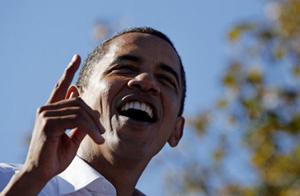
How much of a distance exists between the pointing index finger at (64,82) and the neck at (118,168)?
68 centimetres

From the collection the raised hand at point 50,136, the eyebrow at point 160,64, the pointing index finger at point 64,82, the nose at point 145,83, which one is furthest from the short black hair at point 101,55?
the raised hand at point 50,136

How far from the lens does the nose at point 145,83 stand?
13.3 feet

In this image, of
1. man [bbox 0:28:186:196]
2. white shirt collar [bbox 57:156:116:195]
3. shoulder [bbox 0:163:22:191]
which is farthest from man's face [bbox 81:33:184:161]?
shoulder [bbox 0:163:22:191]

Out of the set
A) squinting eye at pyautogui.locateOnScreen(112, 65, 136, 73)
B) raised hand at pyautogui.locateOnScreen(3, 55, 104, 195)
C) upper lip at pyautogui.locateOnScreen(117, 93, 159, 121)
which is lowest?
raised hand at pyautogui.locateOnScreen(3, 55, 104, 195)

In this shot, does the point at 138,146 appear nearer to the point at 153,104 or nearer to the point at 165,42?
the point at 153,104

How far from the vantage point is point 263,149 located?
1103 centimetres

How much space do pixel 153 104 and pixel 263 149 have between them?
7.06 metres

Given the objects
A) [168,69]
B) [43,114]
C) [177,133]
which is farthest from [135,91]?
[43,114]

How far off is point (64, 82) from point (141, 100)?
2.33ft

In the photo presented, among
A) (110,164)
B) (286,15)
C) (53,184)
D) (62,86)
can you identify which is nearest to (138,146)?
(110,164)

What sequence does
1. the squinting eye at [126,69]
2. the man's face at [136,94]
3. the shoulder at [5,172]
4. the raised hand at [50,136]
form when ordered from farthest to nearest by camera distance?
the squinting eye at [126,69]
the man's face at [136,94]
the shoulder at [5,172]
the raised hand at [50,136]

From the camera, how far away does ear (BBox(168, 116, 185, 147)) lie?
4.48 m

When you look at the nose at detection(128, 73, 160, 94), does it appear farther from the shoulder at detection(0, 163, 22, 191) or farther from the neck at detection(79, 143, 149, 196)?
the shoulder at detection(0, 163, 22, 191)

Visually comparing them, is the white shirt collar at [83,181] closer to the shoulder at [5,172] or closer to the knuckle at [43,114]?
the shoulder at [5,172]
